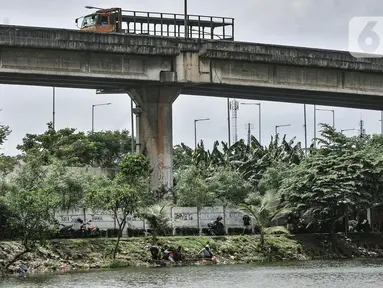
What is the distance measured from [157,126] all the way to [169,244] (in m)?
11.8

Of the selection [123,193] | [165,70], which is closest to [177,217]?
[123,193]

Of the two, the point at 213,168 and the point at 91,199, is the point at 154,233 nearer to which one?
the point at 91,199

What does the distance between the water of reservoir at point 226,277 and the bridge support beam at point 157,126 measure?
522 inches

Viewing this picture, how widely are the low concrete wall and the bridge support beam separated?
3525mm

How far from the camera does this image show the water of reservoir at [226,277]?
42.6 m

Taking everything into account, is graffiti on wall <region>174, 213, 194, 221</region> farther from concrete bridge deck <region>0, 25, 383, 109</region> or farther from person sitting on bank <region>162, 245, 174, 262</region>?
concrete bridge deck <region>0, 25, 383, 109</region>

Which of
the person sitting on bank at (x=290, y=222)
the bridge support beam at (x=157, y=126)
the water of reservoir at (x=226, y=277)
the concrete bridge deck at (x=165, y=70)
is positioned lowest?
the water of reservoir at (x=226, y=277)

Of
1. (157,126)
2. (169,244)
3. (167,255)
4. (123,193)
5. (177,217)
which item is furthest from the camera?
(157,126)

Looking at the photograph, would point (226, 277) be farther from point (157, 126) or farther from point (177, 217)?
point (157, 126)

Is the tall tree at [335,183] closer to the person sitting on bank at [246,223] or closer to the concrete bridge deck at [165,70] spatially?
the person sitting on bank at [246,223]

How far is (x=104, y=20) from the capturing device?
7269cm

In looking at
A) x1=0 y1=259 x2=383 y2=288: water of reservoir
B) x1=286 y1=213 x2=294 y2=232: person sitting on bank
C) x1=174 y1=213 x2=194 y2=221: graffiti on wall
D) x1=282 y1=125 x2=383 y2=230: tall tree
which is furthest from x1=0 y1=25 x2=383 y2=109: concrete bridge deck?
x1=0 y1=259 x2=383 y2=288: water of reservoir

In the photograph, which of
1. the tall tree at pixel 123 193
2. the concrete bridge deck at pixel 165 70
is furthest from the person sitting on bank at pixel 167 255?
the concrete bridge deck at pixel 165 70

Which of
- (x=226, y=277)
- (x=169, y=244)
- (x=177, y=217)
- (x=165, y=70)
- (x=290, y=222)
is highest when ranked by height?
(x=165, y=70)
